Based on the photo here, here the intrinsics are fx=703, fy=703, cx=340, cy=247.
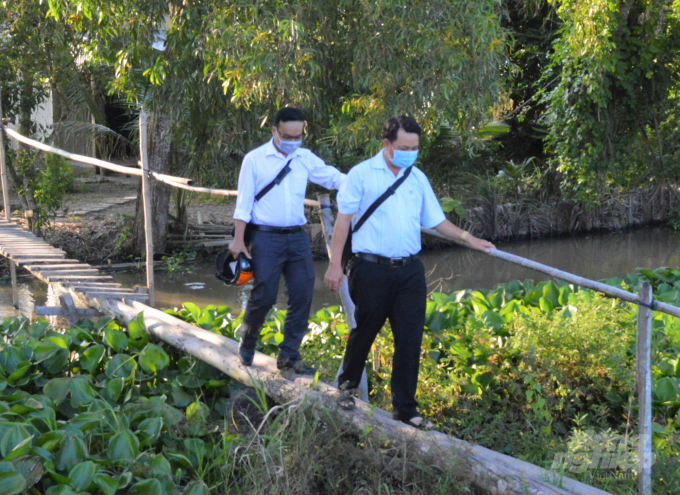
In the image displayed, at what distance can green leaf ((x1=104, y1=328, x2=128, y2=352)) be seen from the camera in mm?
4418

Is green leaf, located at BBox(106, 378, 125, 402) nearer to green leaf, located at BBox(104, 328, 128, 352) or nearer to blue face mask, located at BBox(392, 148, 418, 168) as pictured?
green leaf, located at BBox(104, 328, 128, 352)

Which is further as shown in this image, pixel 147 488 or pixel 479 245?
pixel 479 245

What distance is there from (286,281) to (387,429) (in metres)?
1.01

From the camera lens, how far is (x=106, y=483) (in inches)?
109

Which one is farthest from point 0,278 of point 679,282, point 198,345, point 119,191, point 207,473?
point 679,282

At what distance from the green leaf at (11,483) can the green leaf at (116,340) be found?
5.99 ft

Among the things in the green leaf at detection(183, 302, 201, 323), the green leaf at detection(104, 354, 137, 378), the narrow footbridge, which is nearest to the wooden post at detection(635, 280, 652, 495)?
the narrow footbridge

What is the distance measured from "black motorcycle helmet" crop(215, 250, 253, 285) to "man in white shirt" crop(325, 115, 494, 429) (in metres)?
0.58

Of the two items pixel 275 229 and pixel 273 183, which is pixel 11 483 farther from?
pixel 273 183

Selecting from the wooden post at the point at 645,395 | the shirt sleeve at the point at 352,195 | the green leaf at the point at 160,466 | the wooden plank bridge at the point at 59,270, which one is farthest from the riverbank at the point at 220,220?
the wooden post at the point at 645,395

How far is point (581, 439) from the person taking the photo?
324cm

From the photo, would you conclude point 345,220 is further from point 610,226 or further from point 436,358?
point 610,226

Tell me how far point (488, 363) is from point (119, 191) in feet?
42.6

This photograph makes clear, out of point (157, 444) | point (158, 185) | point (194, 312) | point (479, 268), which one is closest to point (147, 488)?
point (157, 444)
